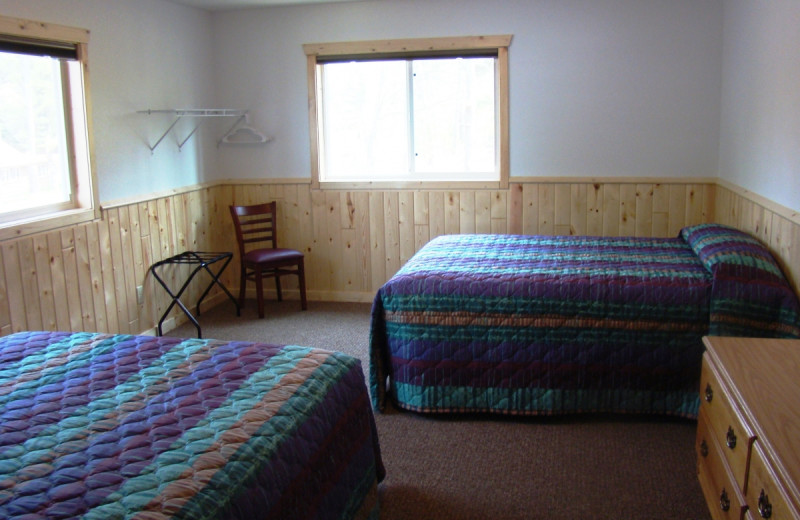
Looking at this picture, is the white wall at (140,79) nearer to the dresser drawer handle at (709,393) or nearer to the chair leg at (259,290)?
the chair leg at (259,290)

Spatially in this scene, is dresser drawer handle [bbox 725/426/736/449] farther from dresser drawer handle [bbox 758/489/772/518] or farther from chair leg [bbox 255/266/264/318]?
chair leg [bbox 255/266/264/318]

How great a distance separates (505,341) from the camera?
11.0 ft

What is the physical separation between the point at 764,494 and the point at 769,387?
0.34 m

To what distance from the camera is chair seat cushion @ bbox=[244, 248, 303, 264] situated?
5.09 metres

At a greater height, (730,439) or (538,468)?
(730,439)

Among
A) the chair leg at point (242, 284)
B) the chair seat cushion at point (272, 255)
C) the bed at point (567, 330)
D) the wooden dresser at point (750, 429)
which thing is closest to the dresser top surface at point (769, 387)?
the wooden dresser at point (750, 429)

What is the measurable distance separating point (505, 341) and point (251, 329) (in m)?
2.18

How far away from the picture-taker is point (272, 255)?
5.18 m

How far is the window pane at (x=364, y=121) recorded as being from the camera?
5.45 metres

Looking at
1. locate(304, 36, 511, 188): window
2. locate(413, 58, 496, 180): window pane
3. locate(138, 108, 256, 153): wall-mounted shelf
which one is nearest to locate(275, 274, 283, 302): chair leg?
locate(304, 36, 511, 188): window

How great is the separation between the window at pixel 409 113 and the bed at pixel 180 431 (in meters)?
3.18

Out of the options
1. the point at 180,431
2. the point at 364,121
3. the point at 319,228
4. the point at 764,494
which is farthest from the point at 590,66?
the point at 180,431

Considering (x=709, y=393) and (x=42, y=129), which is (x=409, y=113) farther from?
(x=709, y=393)

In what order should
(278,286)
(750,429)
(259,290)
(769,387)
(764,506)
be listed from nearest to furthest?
1. (764,506)
2. (750,429)
3. (769,387)
4. (259,290)
5. (278,286)
